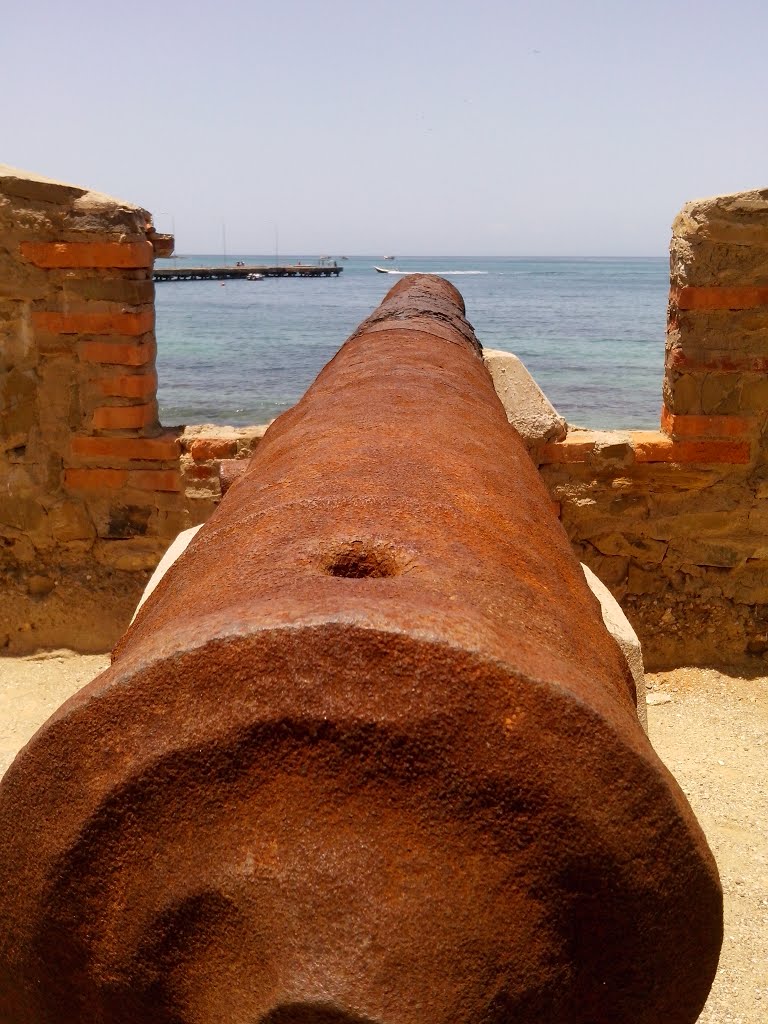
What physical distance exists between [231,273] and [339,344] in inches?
1810

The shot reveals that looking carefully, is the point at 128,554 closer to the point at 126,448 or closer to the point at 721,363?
the point at 126,448

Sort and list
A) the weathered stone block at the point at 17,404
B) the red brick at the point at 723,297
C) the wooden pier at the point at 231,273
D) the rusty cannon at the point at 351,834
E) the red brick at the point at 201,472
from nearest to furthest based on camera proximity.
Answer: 1. the rusty cannon at the point at 351,834
2. the red brick at the point at 723,297
3. the weathered stone block at the point at 17,404
4. the red brick at the point at 201,472
5. the wooden pier at the point at 231,273

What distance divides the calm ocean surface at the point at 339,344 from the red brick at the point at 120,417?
34.4 ft

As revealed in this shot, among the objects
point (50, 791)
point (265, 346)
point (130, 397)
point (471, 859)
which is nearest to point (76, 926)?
point (50, 791)

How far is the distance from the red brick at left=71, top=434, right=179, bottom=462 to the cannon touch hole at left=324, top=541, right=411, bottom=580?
13.0ft

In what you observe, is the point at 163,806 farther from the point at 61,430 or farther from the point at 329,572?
the point at 61,430

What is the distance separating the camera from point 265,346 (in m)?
28.2

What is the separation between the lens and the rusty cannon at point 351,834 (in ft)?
3.02

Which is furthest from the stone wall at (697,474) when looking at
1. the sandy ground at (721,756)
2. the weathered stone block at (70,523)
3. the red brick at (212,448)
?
the weathered stone block at (70,523)

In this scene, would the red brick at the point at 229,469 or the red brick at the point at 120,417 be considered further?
the red brick at the point at 120,417

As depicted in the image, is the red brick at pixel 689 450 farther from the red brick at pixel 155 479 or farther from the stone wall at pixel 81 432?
the red brick at pixel 155 479

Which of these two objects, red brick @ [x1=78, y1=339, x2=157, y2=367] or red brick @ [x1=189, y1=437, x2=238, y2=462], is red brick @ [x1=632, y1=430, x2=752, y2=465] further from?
red brick @ [x1=78, y1=339, x2=157, y2=367]

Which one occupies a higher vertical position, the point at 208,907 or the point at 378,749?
the point at 378,749

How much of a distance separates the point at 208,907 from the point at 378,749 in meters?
0.23
